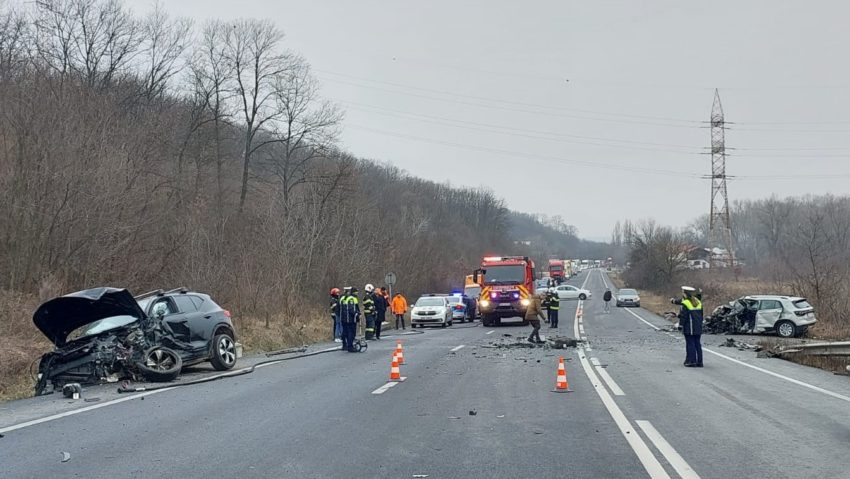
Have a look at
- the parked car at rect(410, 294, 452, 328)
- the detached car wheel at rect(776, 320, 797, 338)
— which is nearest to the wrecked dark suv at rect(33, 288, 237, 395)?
the detached car wheel at rect(776, 320, 797, 338)

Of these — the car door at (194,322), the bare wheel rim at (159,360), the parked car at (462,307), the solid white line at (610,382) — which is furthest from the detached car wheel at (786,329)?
the bare wheel rim at (159,360)

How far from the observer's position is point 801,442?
8039 millimetres

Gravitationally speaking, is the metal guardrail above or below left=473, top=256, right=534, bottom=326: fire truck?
below

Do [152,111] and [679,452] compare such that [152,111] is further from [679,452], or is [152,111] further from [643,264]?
[643,264]

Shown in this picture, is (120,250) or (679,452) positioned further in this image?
(120,250)

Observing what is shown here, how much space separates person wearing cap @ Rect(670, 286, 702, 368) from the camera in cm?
1620

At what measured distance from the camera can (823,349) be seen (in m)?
18.1

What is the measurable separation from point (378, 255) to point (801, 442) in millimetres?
47748

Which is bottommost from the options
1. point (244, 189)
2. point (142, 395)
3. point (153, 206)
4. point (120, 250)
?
point (142, 395)

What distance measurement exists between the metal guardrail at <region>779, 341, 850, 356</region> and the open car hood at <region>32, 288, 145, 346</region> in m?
15.0

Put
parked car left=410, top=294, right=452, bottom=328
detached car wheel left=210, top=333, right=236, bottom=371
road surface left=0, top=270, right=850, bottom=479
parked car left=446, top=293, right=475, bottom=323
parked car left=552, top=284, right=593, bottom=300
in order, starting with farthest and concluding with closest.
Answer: parked car left=552, top=284, right=593, bottom=300 → parked car left=446, top=293, right=475, bottom=323 → parked car left=410, top=294, right=452, bottom=328 → detached car wheel left=210, top=333, right=236, bottom=371 → road surface left=0, top=270, right=850, bottom=479

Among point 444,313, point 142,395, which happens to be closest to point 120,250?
point 142,395

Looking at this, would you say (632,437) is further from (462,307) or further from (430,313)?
(462,307)

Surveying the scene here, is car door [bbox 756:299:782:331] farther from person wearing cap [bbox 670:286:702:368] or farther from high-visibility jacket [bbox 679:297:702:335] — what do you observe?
high-visibility jacket [bbox 679:297:702:335]
